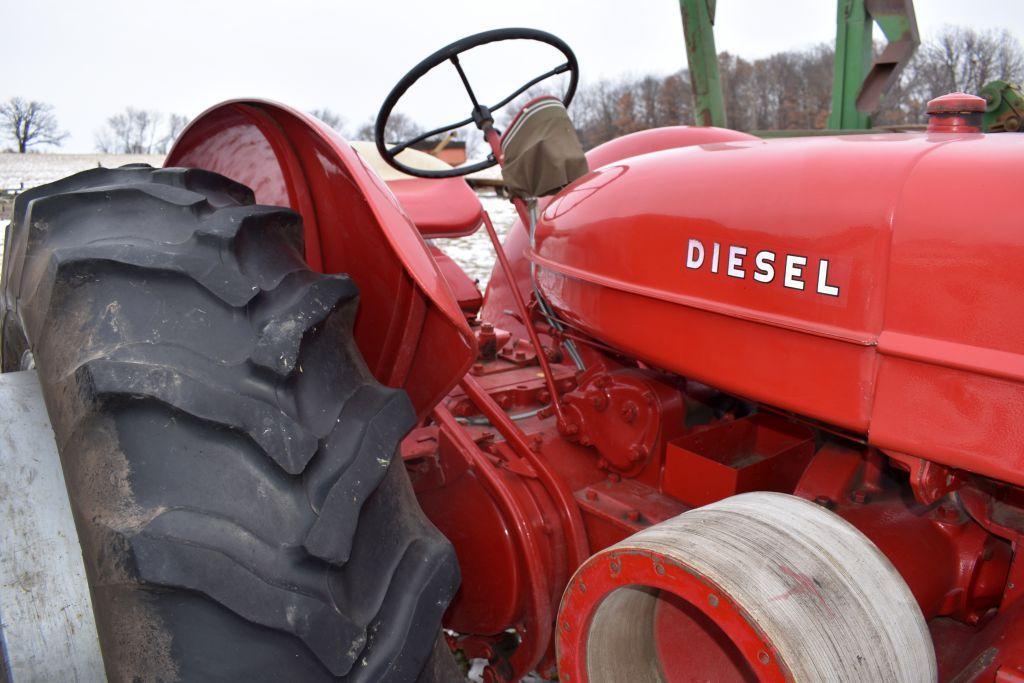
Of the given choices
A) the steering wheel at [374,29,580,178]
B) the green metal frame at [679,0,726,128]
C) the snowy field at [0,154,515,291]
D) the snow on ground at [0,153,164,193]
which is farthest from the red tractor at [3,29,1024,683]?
the snow on ground at [0,153,164,193]

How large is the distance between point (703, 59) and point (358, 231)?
2.84 metres

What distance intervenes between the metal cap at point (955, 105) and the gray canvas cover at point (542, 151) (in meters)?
0.84

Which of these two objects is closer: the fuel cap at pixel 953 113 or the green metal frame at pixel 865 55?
the fuel cap at pixel 953 113

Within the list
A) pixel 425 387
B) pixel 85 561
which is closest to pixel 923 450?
pixel 425 387

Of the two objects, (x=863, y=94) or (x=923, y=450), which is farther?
(x=863, y=94)

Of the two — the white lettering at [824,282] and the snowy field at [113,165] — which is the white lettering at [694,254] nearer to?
the white lettering at [824,282]

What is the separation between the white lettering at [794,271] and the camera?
3.65 feet

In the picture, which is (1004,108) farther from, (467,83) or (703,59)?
(467,83)

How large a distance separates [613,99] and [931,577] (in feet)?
101

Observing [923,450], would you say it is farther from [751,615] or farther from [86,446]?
[86,446]

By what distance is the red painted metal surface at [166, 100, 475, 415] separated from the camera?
140 centimetres

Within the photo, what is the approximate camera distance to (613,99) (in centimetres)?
3044

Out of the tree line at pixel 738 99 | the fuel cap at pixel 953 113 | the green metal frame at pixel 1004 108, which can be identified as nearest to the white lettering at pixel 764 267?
the fuel cap at pixel 953 113

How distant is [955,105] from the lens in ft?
4.25
